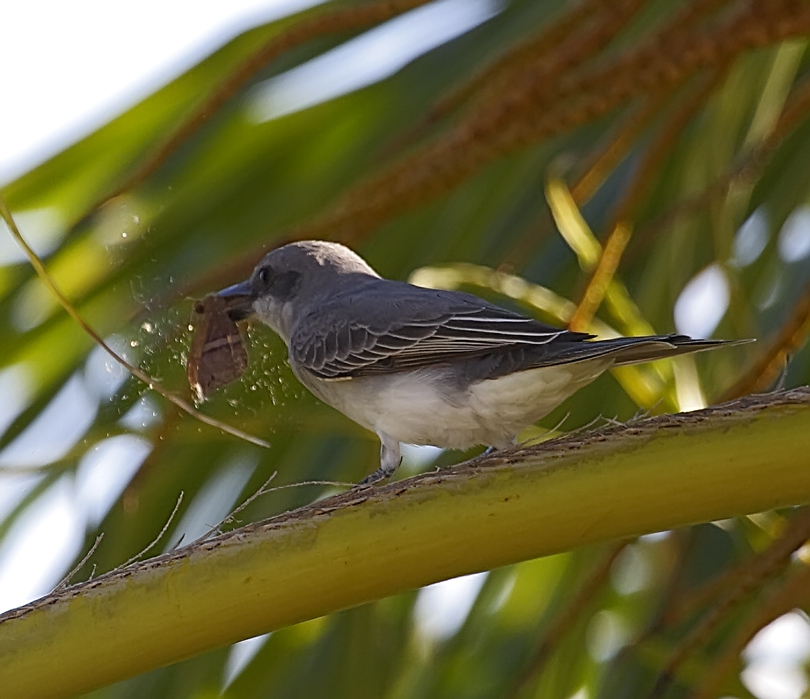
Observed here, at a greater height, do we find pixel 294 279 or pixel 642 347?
pixel 294 279

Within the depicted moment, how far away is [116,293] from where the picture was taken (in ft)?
8.06

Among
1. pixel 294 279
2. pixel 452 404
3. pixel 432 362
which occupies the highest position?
pixel 294 279

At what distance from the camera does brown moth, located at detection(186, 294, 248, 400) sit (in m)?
2.61

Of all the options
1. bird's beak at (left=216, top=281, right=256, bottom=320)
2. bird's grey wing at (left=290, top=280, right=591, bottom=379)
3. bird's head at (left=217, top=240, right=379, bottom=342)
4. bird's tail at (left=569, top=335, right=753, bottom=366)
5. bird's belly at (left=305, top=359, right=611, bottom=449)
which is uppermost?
bird's head at (left=217, top=240, right=379, bottom=342)

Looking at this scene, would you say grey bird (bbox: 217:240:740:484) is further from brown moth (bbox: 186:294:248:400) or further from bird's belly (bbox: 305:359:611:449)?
brown moth (bbox: 186:294:248:400)

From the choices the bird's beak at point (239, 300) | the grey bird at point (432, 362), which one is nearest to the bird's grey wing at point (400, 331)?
the grey bird at point (432, 362)

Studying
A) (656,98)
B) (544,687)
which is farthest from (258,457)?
(656,98)

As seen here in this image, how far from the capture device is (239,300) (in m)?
3.38

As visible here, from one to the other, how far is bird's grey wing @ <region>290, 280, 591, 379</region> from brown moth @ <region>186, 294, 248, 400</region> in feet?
0.67

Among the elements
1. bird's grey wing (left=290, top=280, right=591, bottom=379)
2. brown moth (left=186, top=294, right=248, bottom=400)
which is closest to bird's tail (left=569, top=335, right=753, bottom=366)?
bird's grey wing (left=290, top=280, right=591, bottom=379)

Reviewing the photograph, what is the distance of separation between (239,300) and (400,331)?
1.93 feet

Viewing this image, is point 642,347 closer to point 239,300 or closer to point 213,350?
point 213,350

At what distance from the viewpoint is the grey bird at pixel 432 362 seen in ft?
8.45

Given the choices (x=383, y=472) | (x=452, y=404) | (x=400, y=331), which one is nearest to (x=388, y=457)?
(x=383, y=472)
